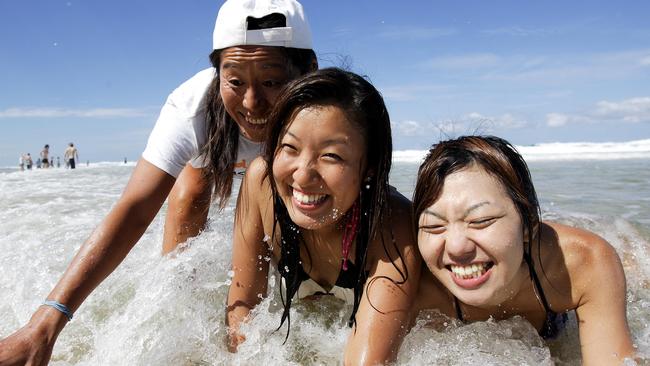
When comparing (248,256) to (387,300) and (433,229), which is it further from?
(433,229)

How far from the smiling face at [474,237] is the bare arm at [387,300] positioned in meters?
0.14

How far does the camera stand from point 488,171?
7.79 feet

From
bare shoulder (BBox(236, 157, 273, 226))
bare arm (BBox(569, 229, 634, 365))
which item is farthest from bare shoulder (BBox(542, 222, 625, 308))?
bare shoulder (BBox(236, 157, 273, 226))

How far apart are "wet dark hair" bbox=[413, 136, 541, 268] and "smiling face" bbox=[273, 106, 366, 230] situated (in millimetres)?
302

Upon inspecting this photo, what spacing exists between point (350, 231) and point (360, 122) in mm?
530

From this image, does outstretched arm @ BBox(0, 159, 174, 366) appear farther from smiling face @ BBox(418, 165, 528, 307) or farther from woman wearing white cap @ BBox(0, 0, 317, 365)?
smiling face @ BBox(418, 165, 528, 307)

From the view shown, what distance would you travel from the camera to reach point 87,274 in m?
2.45

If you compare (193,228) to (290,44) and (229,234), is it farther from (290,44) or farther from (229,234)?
(290,44)

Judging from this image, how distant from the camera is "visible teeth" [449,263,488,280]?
2.31 metres

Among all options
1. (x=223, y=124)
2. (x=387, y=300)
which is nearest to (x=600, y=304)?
(x=387, y=300)

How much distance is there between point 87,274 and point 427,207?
4.79ft

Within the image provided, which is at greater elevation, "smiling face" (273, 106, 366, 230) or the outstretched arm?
"smiling face" (273, 106, 366, 230)

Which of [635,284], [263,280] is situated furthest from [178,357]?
[635,284]

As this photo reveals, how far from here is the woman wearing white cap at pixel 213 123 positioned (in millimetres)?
2488
